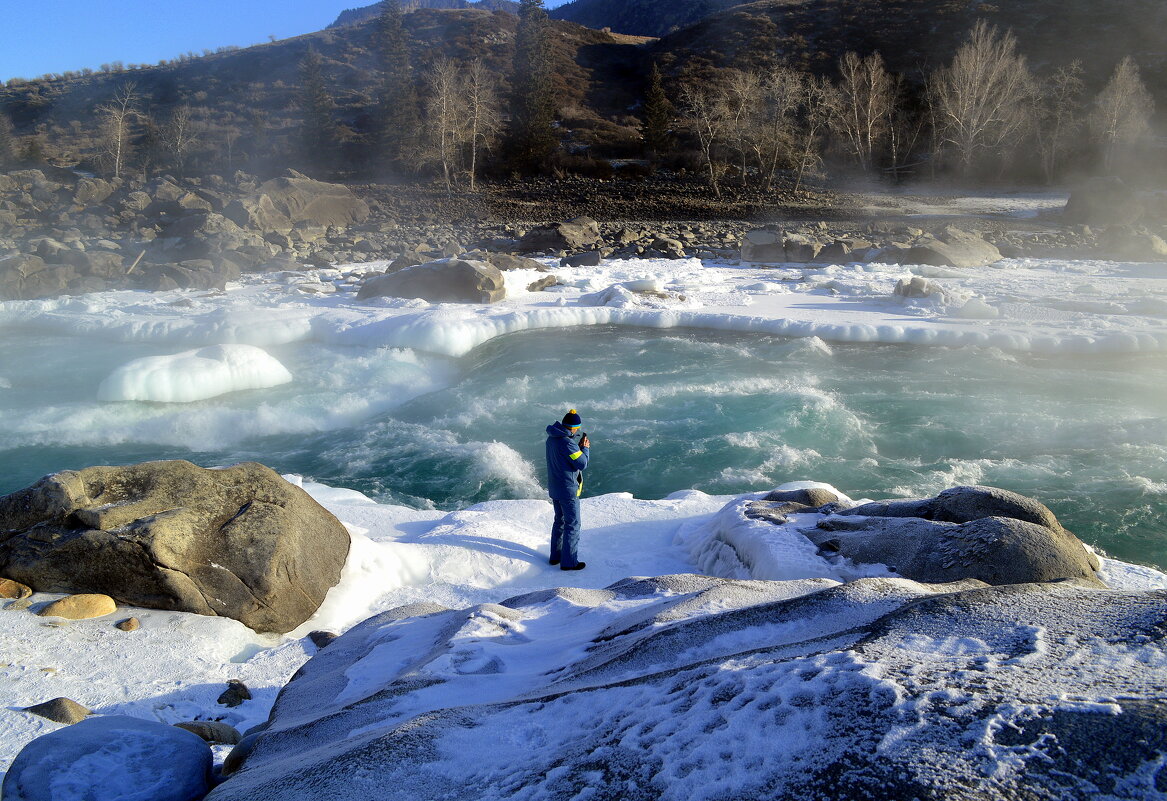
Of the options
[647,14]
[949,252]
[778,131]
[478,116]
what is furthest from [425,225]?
[647,14]

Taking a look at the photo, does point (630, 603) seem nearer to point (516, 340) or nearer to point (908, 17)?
point (516, 340)

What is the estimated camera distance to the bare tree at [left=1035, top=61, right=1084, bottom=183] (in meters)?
30.9

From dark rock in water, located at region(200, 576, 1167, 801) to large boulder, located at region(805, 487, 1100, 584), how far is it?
1381mm

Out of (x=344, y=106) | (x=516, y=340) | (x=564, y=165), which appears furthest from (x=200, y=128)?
(x=516, y=340)

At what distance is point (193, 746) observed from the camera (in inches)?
95.0

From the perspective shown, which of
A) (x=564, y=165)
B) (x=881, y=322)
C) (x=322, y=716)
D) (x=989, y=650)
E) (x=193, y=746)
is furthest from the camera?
(x=564, y=165)

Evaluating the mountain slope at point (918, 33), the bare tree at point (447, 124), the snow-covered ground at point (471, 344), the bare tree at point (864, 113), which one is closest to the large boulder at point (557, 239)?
the snow-covered ground at point (471, 344)

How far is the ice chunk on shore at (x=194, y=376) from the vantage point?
9.70 metres

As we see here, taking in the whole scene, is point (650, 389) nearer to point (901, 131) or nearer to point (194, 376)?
A: point (194, 376)

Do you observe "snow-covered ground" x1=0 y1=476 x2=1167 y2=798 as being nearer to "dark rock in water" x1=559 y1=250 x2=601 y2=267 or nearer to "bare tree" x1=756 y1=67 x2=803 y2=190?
"dark rock in water" x1=559 y1=250 x2=601 y2=267

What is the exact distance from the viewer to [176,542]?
4.12m

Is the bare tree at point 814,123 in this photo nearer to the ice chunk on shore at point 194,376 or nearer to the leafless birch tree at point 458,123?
the leafless birch tree at point 458,123

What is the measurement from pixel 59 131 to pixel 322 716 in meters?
55.1

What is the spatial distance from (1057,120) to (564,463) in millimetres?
34192
